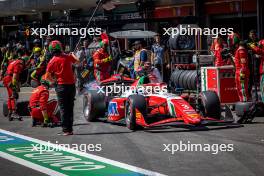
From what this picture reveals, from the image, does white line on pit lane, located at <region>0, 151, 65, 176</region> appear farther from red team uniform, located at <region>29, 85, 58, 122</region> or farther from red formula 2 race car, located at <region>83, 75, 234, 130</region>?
red team uniform, located at <region>29, 85, 58, 122</region>

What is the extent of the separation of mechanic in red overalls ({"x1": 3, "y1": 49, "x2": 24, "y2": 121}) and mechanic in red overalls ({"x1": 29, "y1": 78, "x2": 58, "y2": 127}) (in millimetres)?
1354

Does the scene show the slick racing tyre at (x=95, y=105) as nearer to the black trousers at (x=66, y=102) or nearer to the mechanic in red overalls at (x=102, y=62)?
the black trousers at (x=66, y=102)

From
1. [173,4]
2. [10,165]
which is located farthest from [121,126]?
[173,4]

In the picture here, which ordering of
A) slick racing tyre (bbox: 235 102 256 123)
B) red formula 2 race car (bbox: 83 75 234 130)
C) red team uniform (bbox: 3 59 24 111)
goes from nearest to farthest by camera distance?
red formula 2 race car (bbox: 83 75 234 130) < slick racing tyre (bbox: 235 102 256 123) < red team uniform (bbox: 3 59 24 111)

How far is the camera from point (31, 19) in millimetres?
46125

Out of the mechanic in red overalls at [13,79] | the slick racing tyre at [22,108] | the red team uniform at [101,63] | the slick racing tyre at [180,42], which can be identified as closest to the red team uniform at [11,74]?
the mechanic in red overalls at [13,79]

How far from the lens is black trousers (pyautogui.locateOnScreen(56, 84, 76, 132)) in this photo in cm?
1377

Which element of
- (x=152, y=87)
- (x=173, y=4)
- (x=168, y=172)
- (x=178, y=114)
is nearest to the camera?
(x=168, y=172)

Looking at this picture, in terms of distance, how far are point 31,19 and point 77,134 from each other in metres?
33.0

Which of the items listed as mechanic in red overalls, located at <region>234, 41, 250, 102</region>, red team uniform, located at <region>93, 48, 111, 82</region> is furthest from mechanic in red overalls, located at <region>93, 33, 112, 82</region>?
mechanic in red overalls, located at <region>234, 41, 250, 102</region>

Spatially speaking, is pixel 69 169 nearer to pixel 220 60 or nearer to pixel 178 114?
pixel 178 114

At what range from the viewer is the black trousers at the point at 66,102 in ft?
45.2

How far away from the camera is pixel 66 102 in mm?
13805

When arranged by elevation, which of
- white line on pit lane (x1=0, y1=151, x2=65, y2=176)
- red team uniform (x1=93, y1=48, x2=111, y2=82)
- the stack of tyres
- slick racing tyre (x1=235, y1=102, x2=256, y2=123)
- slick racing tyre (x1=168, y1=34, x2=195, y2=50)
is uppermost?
slick racing tyre (x1=168, y1=34, x2=195, y2=50)
